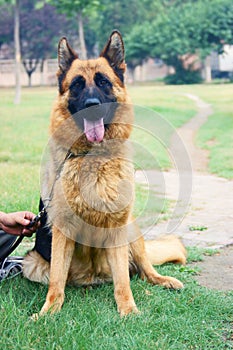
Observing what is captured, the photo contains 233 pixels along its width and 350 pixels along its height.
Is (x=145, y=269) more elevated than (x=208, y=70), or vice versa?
(x=208, y=70)

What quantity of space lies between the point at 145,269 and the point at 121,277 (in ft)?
1.59

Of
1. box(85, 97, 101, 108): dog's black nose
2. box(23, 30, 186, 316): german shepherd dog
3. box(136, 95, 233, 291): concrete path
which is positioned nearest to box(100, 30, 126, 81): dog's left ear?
box(23, 30, 186, 316): german shepherd dog

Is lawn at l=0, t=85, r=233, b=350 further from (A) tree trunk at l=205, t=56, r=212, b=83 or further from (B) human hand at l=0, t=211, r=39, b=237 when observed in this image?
(A) tree trunk at l=205, t=56, r=212, b=83

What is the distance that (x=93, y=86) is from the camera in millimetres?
4117

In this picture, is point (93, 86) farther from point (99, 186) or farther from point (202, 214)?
point (202, 214)

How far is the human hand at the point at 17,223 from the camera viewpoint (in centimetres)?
398

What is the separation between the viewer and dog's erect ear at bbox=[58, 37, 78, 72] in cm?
417

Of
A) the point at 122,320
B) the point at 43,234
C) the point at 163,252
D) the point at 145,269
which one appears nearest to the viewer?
the point at 122,320

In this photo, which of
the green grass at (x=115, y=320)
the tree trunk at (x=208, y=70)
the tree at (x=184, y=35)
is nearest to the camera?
the green grass at (x=115, y=320)

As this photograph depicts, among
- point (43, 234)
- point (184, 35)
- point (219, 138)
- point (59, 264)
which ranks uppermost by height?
point (184, 35)

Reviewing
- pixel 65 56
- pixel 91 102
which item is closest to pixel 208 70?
pixel 65 56

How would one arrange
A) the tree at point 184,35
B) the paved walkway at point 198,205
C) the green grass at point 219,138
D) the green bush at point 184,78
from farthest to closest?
the green bush at point 184,78 < the tree at point 184,35 < the green grass at point 219,138 < the paved walkway at point 198,205

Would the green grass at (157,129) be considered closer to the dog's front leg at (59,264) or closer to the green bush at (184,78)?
the dog's front leg at (59,264)

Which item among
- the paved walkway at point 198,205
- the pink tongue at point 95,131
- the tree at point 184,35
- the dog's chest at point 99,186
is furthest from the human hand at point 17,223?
the tree at point 184,35
